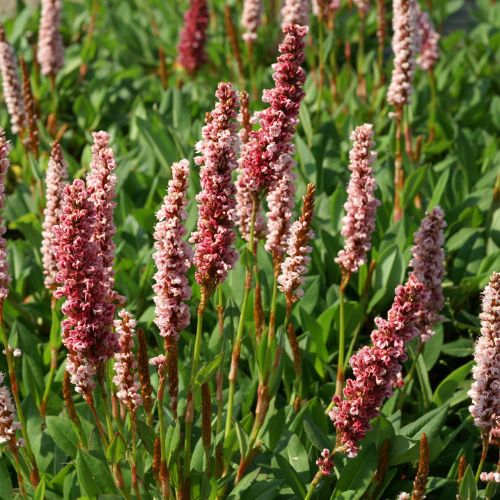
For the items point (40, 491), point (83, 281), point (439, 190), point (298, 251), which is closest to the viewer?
point (83, 281)

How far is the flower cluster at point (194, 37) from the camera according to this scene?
6457 millimetres

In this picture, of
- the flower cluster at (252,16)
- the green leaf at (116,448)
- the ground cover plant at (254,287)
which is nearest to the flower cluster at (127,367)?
the ground cover plant at (254,287)

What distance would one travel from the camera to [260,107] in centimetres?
562

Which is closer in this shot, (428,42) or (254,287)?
(254,287)

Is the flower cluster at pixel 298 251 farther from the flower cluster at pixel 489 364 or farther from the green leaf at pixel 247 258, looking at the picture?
the flower cluster at pixel 489 364

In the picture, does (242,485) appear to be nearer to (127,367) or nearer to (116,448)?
(116,448)

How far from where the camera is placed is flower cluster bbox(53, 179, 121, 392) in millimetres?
2016

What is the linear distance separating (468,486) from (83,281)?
156 centimetres


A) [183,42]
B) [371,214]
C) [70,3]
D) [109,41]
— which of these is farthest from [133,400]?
[70,3]

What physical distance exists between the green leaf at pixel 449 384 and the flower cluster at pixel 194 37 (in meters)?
4.22

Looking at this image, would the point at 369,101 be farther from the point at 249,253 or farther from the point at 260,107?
the point at 249,253

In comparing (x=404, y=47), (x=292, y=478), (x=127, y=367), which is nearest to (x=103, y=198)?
(x=127, y=367)

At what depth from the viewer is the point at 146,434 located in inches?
98.3

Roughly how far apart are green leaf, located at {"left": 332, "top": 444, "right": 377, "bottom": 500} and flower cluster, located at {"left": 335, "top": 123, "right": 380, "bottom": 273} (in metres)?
0.79
